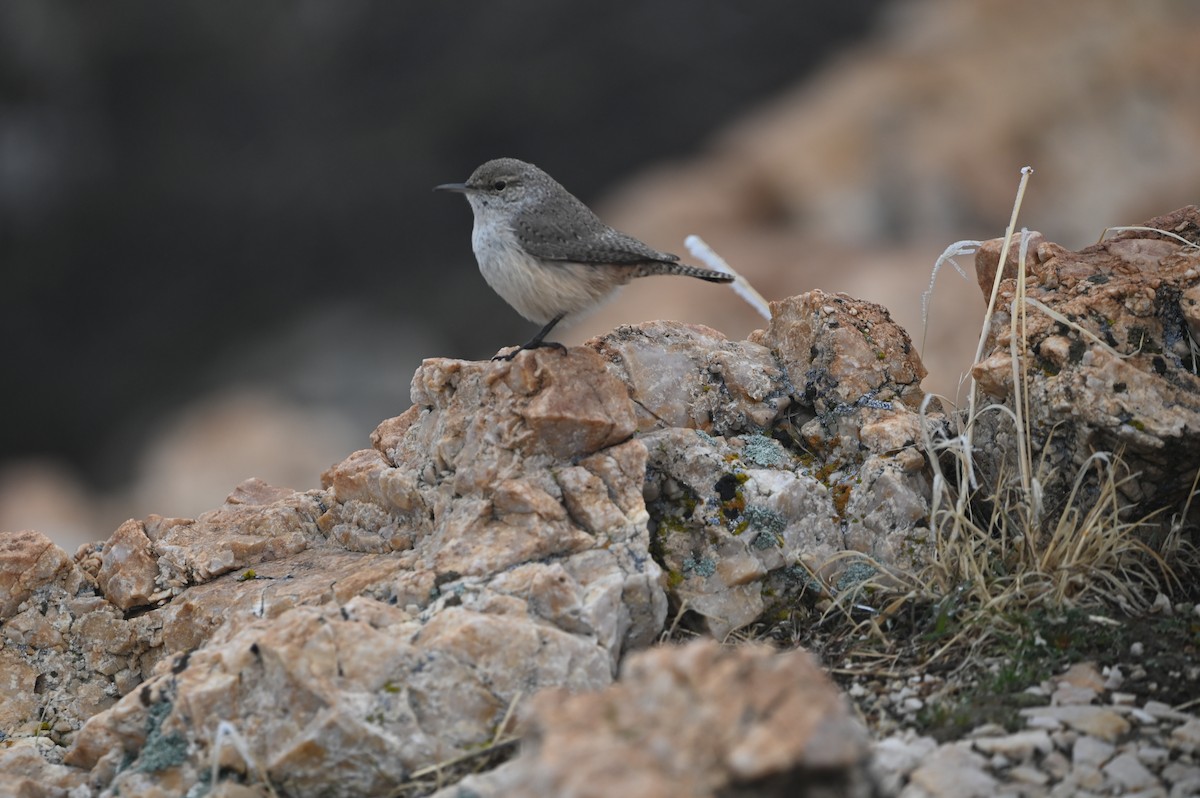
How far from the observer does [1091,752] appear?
10.5 feet

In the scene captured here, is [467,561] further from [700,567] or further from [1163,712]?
[1163,712]

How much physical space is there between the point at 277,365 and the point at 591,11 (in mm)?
8182

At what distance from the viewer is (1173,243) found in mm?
4719

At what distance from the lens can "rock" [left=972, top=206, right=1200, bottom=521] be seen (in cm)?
409

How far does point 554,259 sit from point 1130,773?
9.75 feet

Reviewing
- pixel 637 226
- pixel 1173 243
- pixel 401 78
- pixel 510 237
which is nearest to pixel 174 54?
pixel 401 78

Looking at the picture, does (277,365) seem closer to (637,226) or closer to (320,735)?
(637,226)

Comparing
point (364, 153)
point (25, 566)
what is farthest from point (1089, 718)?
point (364, 153)

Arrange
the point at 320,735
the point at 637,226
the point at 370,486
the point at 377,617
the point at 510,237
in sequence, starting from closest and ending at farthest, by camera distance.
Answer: the point at 320,735 < the point at 377,617 < the point at 370,486 < the point at 510,237 < the point at 637,226

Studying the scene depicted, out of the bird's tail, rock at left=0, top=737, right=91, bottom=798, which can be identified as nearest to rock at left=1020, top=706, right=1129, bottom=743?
the bird's tail

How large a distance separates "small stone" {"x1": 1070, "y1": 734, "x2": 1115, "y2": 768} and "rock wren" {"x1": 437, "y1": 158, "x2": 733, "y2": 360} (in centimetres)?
248

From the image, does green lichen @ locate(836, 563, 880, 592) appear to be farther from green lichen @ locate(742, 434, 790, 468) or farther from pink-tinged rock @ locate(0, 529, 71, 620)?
pink-tinged rock @ locate(0, 529, 71, 620)

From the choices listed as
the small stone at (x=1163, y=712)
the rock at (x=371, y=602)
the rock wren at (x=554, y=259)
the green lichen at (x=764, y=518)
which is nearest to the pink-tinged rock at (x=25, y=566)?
the rock at (x=371, y=602)

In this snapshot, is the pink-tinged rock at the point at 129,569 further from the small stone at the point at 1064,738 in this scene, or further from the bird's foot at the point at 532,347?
the small stone at the point at 1064,738
